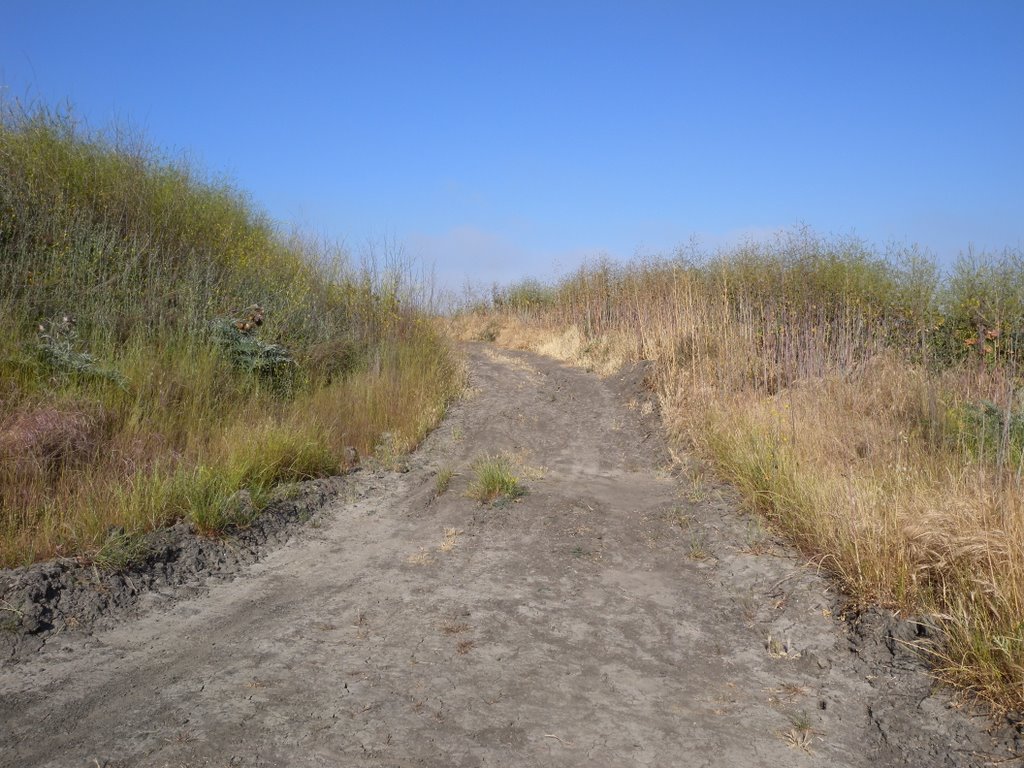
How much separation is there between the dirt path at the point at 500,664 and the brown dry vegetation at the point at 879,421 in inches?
12.8

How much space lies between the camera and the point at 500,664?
3.78 m

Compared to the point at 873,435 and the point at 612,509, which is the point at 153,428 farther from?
the point at 873,435

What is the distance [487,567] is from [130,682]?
2.30 meters

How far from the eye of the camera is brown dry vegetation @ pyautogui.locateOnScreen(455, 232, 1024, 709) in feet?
13.0

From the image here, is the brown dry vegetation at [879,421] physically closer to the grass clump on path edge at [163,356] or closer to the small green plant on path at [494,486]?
the small green plant on path at [494,486]

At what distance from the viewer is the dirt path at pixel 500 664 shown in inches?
A: 121

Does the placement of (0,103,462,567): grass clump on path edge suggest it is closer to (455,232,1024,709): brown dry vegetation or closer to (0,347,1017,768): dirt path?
(0,347,1017,768): dirt path

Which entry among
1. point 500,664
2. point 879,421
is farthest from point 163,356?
point 879,421

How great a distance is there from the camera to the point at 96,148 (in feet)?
31.8

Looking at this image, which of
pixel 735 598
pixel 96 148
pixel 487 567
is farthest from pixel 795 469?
pixel 96 148

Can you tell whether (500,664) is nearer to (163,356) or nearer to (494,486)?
(494,486)

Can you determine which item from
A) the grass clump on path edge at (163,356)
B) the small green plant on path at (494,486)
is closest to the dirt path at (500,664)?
the small green plant on path at (494,486)

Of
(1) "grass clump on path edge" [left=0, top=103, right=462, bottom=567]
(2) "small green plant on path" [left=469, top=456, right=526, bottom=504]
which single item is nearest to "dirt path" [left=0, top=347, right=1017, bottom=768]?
(2) "small green plant on path" [left=469, top=456, right=526, bottom=504]

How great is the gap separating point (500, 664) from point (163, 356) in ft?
17.4
